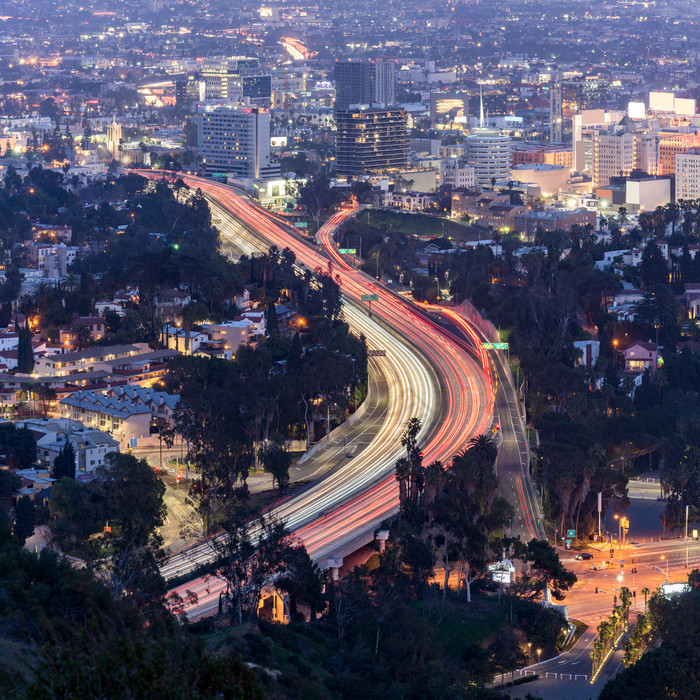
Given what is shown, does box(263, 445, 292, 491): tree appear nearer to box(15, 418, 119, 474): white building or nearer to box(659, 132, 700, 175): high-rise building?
box(15, 418, 119, 474): white building

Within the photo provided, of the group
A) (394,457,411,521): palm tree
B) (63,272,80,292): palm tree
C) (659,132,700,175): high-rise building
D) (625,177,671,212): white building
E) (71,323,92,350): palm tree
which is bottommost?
(394,457,411,521): palm tree

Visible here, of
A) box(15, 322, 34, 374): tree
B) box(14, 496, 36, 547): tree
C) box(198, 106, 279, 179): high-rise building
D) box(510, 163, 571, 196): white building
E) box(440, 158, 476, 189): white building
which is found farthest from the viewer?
box(510, 163, 571, 196): white building

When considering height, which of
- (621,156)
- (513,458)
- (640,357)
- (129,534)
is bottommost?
(513,458)

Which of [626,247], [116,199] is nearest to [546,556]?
[626,247]

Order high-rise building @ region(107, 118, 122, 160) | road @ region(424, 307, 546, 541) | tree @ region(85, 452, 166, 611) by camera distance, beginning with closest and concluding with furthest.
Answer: tree @ region(85, 452, 166, 611)
road @ region(424, 307, 546, 541)
high-rise building @ region(107, 118, 122, 160)

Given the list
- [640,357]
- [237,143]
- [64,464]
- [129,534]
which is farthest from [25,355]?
[237,143]

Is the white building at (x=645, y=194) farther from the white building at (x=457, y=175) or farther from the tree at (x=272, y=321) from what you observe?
the tree at (x=272, y=321)

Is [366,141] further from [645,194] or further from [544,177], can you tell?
[645,194]

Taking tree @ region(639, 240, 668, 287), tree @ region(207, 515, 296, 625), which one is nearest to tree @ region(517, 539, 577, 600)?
tree @ region(207, 515, 296, 625)

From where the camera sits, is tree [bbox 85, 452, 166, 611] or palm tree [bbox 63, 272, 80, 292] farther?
palm tree [bbox 63, 272, 80, 292]
